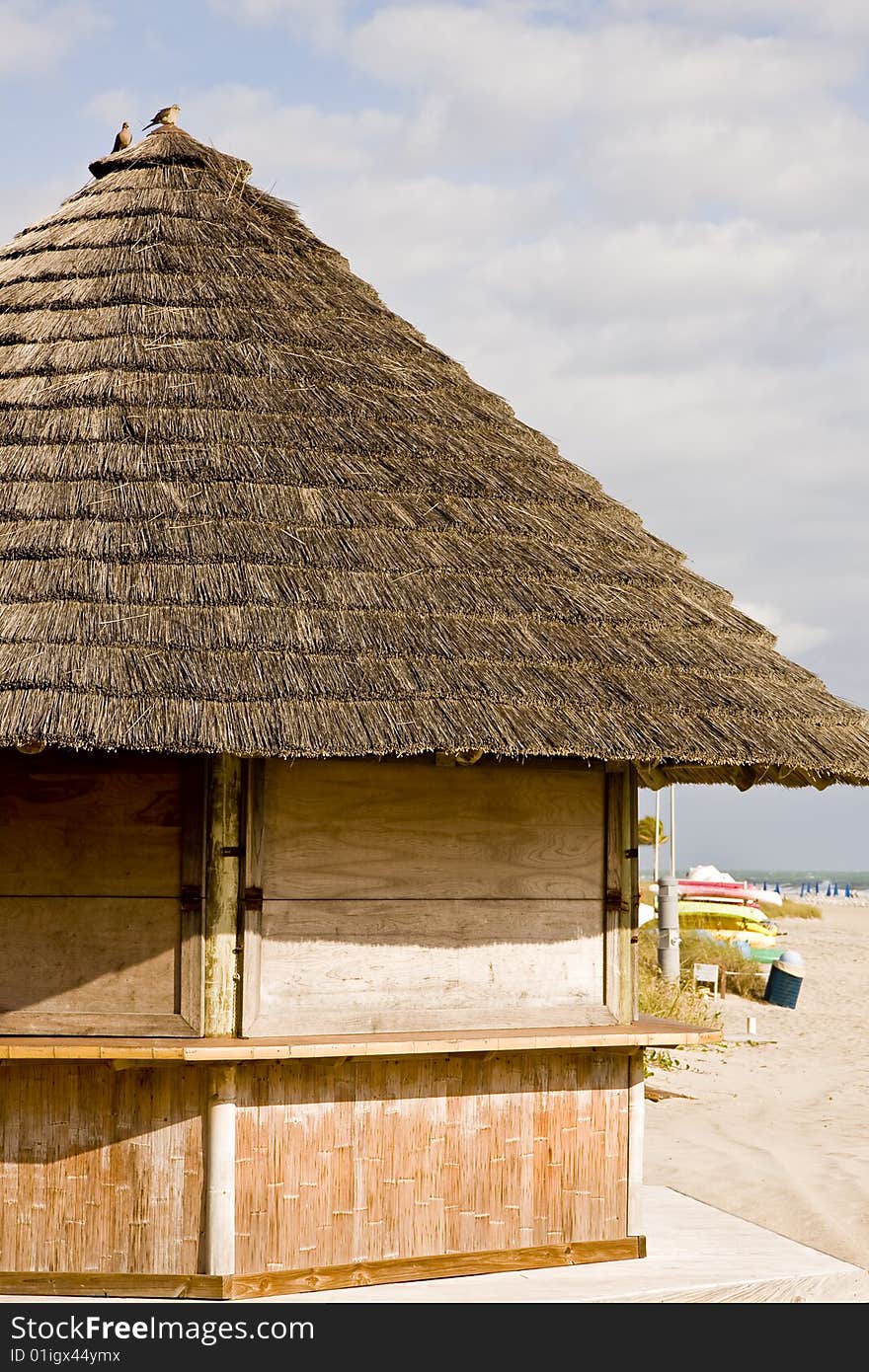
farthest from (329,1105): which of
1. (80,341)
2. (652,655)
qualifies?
(80,341)

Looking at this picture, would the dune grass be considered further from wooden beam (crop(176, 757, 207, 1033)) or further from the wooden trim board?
wooden beam (crop(176, 757, 207, 1033))

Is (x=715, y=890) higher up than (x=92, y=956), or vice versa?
(x=92, y=956)

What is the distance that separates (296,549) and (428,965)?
75.4 inches

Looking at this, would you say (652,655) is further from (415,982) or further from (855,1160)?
(855,1160)

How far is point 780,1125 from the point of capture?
12086mm

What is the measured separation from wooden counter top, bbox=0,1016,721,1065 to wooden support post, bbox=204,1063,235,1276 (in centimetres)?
19

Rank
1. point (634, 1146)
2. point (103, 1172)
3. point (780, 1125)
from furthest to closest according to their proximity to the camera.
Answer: point (780, 1125)
point (634, 1146)
point (103, 1172)

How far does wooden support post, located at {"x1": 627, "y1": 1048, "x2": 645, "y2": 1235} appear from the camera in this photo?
6461 mm

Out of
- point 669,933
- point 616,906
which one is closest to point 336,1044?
point 616,906

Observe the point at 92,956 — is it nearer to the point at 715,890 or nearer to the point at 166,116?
the point at 166,116

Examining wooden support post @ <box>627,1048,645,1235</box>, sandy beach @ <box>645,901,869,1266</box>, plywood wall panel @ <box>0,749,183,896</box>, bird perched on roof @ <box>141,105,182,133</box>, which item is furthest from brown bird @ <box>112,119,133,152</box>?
sandy beach @ <box>645,901,869,1266</box>

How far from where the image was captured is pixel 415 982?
6.09m
